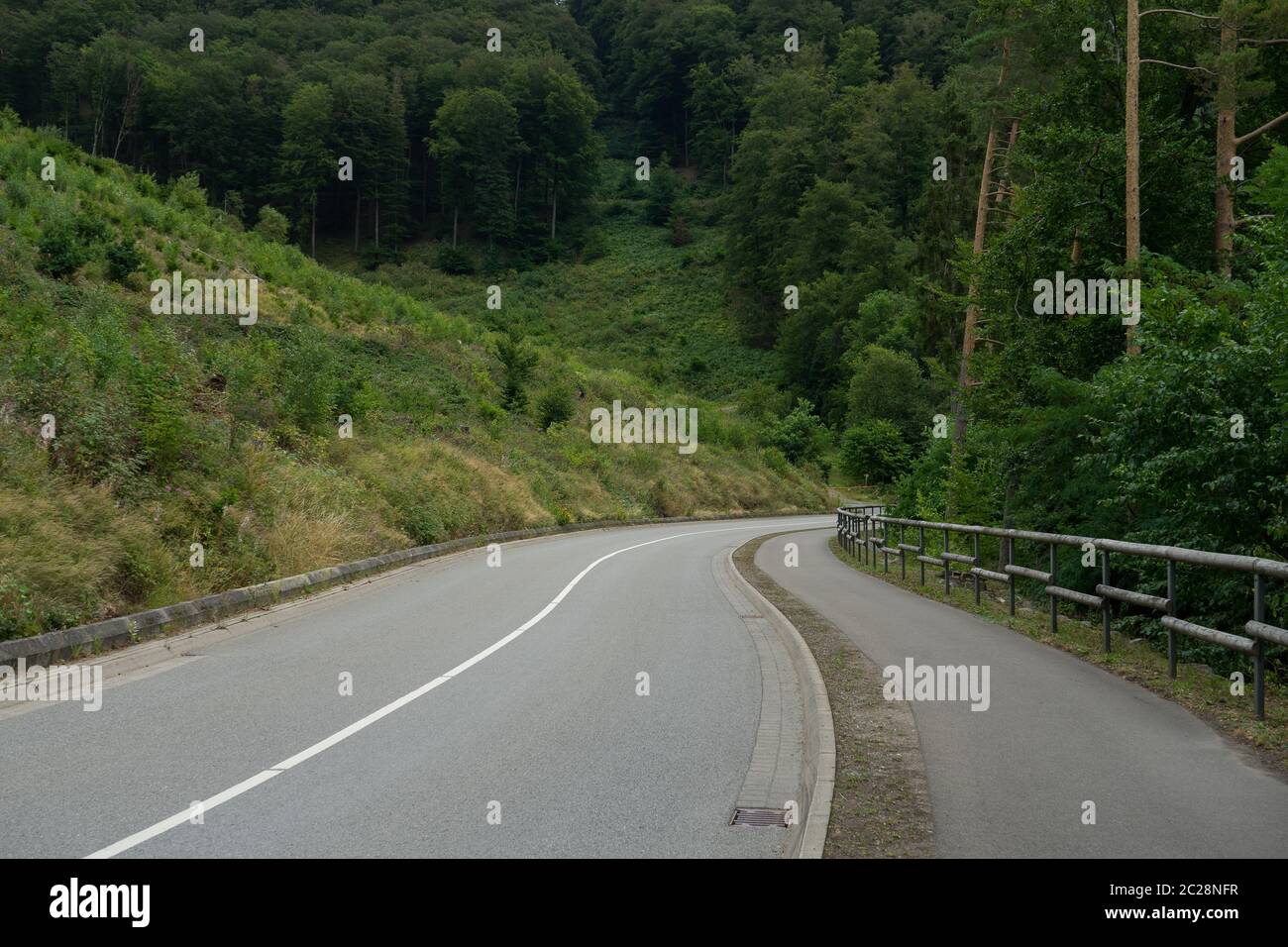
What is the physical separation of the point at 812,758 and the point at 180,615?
889cm

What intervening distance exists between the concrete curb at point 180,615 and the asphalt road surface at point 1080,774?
8.47 metres

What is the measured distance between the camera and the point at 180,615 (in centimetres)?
1217

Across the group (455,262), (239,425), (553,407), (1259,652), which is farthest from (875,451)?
(455,262)

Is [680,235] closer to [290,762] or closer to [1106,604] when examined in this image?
[1106,604]

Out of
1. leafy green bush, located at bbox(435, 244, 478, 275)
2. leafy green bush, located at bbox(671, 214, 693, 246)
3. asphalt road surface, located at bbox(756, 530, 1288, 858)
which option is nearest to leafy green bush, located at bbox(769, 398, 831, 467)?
leafy green bush, located at bbox(671, 214, 693, 246)

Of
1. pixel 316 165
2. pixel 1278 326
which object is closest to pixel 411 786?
pixel 1278 326

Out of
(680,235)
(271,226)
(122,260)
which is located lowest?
(122,260)

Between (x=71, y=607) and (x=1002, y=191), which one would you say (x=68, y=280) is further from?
(x=1002, y=191)

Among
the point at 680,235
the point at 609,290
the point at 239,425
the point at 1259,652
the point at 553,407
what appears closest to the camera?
the point at 1259,652

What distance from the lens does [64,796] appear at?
573 centimetres

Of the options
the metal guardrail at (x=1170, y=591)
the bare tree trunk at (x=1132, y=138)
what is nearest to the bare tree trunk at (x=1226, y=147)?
the bare tree trunk at (x=1132, y=138)

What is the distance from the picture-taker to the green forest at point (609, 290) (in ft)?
42.5
